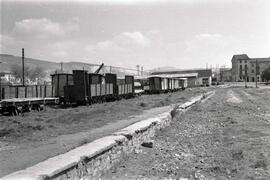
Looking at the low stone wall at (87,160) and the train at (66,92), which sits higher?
the train at (66,92)

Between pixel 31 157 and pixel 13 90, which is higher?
pixel 13 90

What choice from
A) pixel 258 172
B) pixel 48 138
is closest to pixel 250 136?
pixel 258 172

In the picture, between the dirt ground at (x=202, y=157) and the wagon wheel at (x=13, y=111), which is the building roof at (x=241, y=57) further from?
the dirt ground at (x=202, y=157)

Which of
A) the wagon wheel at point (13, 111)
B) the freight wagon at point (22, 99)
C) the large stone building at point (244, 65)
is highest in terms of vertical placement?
the large stone building at point (244, 65)

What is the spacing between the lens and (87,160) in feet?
17.2

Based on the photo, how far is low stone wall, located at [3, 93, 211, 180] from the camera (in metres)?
4.23

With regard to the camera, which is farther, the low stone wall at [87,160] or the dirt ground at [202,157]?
the dirt ground at [202,157]

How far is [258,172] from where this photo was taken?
5895 mm

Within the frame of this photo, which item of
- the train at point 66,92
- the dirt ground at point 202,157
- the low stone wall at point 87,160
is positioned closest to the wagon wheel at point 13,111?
the train at point 66,92

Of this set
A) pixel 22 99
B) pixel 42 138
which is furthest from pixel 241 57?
pixel 42 138

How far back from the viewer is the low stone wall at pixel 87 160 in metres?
4.23

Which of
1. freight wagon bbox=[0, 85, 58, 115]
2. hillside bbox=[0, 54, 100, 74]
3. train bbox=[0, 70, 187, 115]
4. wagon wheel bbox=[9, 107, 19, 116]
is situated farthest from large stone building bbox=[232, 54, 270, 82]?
wagon wheel bbox=[9, 107, 19, 116]

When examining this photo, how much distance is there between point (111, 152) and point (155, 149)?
2253 millimetres

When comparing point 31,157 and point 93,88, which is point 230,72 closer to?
point 93,88
